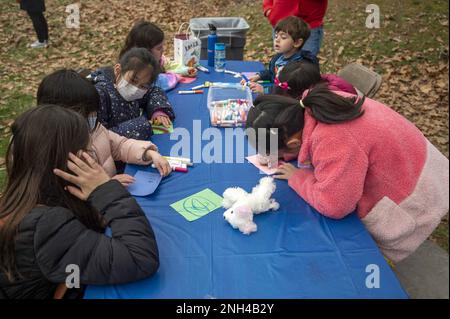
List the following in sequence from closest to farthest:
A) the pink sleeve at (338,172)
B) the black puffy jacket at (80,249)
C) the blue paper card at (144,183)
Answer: the black puffy jacket at (80,249) → the pink sleeve at (338,172) → the blue paper card at (144,183)

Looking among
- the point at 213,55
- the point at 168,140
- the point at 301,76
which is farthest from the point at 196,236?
the point at 213,55

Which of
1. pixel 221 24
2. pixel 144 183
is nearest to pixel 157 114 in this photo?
pixel 144 183

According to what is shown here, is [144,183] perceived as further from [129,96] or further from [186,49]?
[186,49]

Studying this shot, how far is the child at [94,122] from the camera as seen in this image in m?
2.06

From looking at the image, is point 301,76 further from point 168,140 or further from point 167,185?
point 167,185

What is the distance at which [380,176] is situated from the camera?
1722 mm

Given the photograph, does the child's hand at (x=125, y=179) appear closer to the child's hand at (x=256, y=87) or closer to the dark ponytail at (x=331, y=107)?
the dark ponytail at (x=331, y=107)

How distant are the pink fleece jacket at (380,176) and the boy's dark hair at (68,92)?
1202 millimetres

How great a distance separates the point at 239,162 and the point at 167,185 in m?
0.48

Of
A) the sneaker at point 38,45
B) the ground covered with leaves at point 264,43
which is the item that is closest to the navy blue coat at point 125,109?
the ground covered with leaves at point 264,43

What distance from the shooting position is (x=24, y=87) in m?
5.36

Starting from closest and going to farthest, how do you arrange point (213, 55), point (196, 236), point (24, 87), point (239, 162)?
point (196, 236) → point (239, 162) → point (213, 55) → point (24, 87)

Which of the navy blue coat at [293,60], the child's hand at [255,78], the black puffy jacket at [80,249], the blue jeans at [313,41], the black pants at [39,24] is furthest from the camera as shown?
the black pants at [39,24]

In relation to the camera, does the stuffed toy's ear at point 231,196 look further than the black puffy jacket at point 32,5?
No
